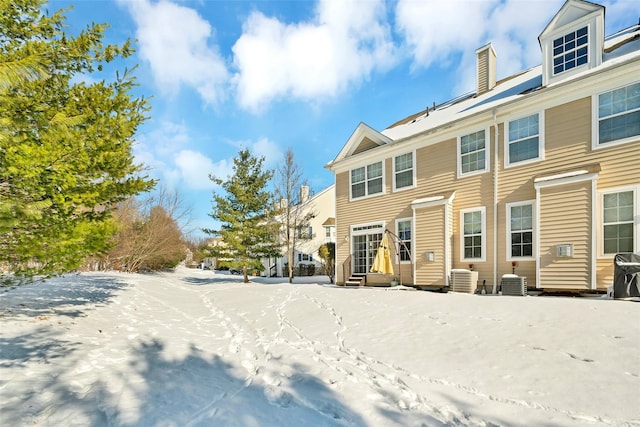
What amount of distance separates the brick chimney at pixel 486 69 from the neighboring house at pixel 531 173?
40 millimetres

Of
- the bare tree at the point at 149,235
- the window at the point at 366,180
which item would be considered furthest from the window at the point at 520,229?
the bare tree at the point at 149,235

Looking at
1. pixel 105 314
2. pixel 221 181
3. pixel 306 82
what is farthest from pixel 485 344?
pixel 221 181

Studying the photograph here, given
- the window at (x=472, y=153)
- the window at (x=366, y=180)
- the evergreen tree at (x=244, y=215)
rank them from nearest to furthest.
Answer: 1. the window at (x=472, y=153)
2. the window at (x=366, y=180)
3. the evergreen tree at (x=244, y=215)

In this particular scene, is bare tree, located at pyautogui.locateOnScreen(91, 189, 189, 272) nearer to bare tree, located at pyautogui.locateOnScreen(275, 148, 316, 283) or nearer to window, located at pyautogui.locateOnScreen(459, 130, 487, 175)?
bare tree, located at pyautogui.locateOnScreen(275, 148, 316, 283)

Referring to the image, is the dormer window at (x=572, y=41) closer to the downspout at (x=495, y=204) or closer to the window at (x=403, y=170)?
the downspout at (x=495, y=204)

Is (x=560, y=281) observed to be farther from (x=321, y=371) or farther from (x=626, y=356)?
(x=321, y=371)

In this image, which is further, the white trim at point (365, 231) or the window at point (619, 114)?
the white trim at point (365, 231)

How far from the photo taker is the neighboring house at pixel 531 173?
827 cm

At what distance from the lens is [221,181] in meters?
18.3

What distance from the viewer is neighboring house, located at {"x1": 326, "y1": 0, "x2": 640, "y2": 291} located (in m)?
8.27

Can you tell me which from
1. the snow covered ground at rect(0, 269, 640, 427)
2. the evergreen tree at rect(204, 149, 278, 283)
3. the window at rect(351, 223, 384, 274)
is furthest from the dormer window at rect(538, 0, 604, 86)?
the evergreen tree at rect(204, 149, 278, 283)

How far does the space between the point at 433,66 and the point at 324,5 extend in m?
5.33

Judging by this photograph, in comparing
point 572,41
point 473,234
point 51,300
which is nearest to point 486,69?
point 572,41

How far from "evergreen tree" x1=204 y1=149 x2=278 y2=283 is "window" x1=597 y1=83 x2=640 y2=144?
14.3m
